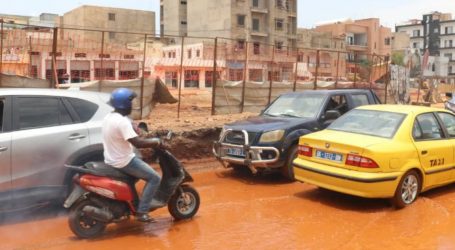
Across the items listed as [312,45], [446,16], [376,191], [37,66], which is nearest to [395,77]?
[37,66]

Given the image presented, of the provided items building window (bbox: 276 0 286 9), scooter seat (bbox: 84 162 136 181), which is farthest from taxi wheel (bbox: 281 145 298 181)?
building window (bbox: 276 0 286 9)

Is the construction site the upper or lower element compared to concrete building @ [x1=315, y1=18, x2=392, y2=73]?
lower

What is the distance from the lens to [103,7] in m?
68.1

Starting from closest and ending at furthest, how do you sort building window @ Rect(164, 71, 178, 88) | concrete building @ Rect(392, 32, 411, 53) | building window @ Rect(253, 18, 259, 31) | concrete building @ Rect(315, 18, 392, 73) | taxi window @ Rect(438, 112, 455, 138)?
taxi window @ Rect(438, 112, 455, 138) < building window @ Rect(164, 71, 178, 88) < building window @ Rect(253, 18, 259, 31) < concrete building @ Rect(315, 18, 392, 73) < concrete building @ Rect(392, 32, 411, 53)

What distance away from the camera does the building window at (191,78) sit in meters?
26.0

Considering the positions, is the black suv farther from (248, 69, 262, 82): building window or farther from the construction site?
(248, 69, 262, 82): building window

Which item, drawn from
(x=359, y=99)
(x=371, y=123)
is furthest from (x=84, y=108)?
(x=359, y=99)

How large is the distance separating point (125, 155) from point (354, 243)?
9.08ft

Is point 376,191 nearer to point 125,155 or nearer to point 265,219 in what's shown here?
point 265,219

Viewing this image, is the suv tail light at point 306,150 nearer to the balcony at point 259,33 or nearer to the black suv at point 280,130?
the black suv at point 280,130

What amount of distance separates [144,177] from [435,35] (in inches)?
4580

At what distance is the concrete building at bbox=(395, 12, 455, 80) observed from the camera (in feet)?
349

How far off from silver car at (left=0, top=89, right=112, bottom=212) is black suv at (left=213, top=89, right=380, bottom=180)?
110 inches

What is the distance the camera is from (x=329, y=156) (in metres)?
6.88
